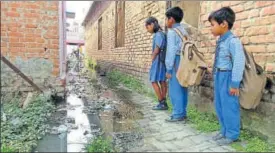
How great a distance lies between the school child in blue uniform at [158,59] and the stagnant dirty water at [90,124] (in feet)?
1.63

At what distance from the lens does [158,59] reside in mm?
4453

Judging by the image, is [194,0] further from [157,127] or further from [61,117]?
[61,117]

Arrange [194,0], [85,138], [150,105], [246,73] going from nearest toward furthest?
[246,73] < [85,138] < [194,0] < [150,105]

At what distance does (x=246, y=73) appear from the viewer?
295 centimetres

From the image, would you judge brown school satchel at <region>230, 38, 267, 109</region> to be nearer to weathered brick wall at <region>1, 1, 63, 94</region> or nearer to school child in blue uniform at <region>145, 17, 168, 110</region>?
school child in blue uniform at <region>145, 17, 168, 110</region>

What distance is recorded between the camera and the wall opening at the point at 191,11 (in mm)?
4633

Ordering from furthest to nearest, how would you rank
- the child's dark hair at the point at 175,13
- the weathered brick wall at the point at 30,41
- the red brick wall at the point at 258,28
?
the weathered brick wall at the point at 30,41
the child's dark hair at the point at 175,13
the red brick wall at the point at 258,28

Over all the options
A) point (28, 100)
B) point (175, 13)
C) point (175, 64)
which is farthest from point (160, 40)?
point (28, 100)

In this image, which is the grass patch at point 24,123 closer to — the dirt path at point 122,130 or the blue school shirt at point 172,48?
the dirt path at point 122,130

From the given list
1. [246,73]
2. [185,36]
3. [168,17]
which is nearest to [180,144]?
[246,73]

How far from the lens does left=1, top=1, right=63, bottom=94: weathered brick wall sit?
4.34 metres

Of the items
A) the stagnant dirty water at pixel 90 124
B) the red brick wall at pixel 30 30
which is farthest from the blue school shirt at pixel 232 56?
the red brick wall at pixel 30 30

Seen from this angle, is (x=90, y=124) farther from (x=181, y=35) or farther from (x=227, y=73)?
(x=227, y=73)

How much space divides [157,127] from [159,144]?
66 centimetres
